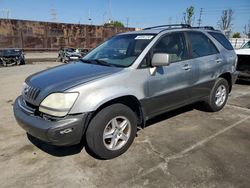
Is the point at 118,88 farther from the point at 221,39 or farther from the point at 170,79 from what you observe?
the point at 221,39

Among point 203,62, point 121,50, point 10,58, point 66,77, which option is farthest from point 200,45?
point 10,58

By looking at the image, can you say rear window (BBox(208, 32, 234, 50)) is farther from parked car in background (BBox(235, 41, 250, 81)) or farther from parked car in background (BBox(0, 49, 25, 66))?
parked car in background (BBox(0, 49, 25, 66))

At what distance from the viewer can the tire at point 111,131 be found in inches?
123

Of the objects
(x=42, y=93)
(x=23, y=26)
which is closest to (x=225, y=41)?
(x=42, y=93)

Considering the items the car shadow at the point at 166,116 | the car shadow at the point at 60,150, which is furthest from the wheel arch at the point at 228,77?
the car shadow at the point at 60,150

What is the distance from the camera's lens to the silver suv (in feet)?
9.73

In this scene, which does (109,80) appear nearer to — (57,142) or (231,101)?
(57,142)

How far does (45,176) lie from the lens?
302 cm

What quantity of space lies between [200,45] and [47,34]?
30.8 meters

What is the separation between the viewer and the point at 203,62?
4617 mm

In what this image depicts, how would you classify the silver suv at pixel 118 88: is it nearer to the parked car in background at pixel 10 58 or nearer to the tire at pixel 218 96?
the tire at pixel 218 96

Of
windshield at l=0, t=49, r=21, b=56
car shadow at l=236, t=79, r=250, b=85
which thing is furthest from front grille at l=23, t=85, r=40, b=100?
windshield at l=0, t=49, r=21, b=56

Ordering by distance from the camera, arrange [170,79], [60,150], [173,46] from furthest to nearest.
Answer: [173,46]
[170,79]
[60,150]

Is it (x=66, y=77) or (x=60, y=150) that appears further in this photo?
(x=60, y=150)
